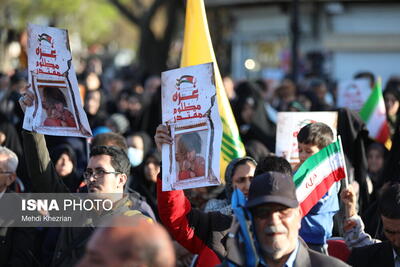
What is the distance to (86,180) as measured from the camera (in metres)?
5.65

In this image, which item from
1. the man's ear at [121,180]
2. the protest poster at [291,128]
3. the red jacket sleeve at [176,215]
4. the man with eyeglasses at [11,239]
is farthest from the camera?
the protest poster at [291,128]

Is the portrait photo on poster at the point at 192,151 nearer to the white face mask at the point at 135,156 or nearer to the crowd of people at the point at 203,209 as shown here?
the crowd of people at the point at 203,209

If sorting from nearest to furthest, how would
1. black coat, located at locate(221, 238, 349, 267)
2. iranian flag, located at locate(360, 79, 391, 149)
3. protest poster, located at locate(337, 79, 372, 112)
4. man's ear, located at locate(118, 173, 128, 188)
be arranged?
black coat, located at locate(221, 238, 349, 267), man's ear, located at locate(118, 173, 128, 188), iranian flag, located at locate(360, 79, 391, 149), protest poster, located at locate(337, 79, 372, 112)

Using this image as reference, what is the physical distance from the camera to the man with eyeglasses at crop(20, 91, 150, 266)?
5.30m

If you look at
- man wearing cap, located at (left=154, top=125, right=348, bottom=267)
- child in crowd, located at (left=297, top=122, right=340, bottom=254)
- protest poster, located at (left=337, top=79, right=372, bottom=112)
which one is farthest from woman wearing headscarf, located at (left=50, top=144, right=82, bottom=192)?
protest poster, located at (left=337, top=79, right=372, bottom=112)

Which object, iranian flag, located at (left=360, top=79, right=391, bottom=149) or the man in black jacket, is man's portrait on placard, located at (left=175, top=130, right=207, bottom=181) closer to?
the man in black jacket

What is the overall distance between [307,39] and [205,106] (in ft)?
84.8

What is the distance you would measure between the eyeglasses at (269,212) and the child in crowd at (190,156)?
4.07 ft

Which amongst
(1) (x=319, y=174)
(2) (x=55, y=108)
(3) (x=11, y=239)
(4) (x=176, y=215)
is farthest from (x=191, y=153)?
(3) (x=11, y=239)

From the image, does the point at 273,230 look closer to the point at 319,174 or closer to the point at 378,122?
the point at 319,174

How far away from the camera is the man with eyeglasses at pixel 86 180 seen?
5.30 m

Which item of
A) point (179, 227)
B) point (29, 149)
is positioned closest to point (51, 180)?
point (29, 149)

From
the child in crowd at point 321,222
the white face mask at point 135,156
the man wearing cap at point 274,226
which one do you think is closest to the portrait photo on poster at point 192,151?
the child in crowd at point 321,222

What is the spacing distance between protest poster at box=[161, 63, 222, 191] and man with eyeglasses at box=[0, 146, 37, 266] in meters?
1.50
